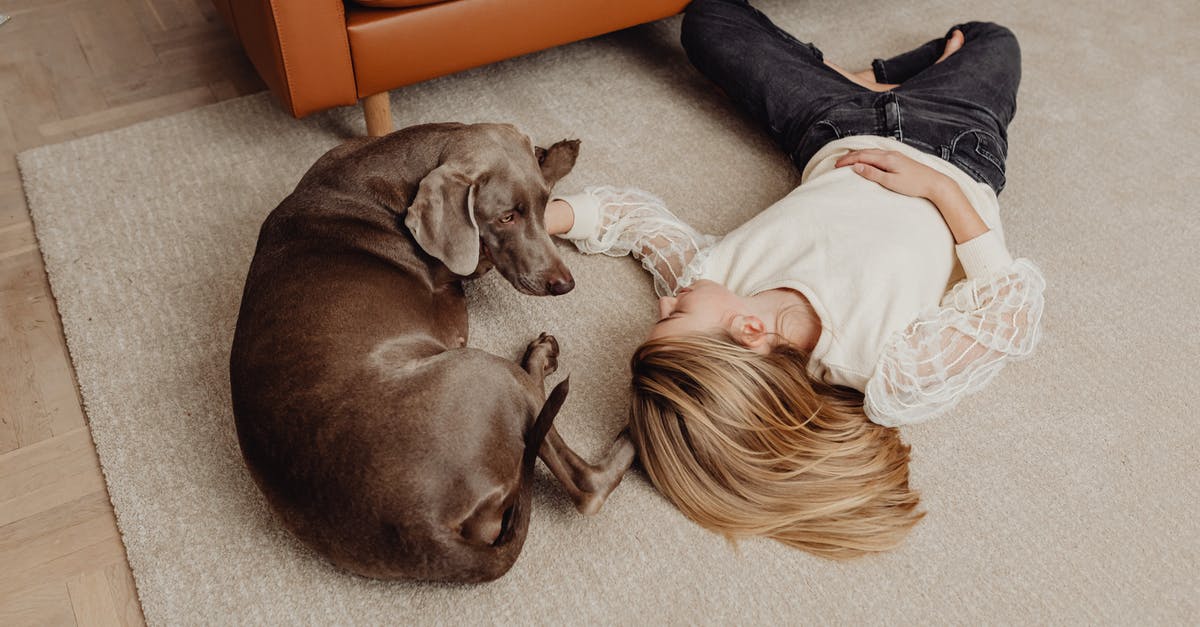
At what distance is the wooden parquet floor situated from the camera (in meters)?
1.54

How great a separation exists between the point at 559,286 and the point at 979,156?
1.16 metres

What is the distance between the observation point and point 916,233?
71.9 inches

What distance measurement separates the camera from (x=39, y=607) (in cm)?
150

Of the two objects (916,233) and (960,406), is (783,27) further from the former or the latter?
(960,406)

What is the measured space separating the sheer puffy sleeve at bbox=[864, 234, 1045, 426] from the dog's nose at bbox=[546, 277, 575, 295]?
63 cm

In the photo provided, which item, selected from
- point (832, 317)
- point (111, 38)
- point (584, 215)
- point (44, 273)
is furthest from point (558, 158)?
point (111, 38)

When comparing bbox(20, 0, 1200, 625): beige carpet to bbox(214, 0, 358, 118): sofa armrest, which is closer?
bbox(20, 0, 1200, 625): beige carpet

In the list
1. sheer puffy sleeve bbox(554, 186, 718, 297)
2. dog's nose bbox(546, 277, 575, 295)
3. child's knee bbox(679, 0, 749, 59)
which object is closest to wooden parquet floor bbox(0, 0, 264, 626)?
dog's nose bbox(546, 277, 575, 295)

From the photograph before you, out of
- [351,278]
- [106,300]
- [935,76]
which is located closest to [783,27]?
[935,76]

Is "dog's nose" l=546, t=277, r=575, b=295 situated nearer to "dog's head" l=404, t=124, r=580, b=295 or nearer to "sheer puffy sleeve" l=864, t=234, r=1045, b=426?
"dog's head" l=404, t=124, r=580, b=295

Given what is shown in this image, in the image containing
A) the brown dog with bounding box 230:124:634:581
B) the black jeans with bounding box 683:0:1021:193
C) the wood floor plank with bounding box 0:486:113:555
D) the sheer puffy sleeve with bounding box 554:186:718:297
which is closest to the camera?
the brown dog with bounding box 230:124:634:581

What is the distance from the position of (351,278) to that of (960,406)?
1305 millimetres

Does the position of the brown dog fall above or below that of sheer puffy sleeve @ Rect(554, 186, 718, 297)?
above

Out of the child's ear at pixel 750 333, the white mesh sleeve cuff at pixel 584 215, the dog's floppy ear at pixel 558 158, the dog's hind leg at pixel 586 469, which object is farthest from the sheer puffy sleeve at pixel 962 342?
the dog's floppy ear at pixel 558 158
